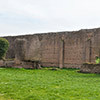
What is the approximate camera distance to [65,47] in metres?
26.3

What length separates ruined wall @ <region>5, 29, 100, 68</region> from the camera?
2403 cm

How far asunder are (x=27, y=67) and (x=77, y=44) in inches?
319

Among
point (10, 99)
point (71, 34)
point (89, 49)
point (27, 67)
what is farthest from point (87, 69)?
point (10, 99)

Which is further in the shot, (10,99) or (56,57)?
(56,57)

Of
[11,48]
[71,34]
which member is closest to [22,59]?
[71,34]

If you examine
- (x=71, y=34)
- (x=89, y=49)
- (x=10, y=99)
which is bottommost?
(x=10, y=99)

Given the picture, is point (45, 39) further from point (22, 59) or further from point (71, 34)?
point (22, 59)

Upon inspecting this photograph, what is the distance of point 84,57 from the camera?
24.4 m

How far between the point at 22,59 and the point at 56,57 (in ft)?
25.1

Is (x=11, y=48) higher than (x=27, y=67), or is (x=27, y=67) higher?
(x=11, y=48)

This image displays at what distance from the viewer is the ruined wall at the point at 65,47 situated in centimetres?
2403

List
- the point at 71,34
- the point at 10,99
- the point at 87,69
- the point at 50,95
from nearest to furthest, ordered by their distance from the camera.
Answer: the point at 10,99 < the point at 50,95 < the point at 87,69 < the point at 71,34

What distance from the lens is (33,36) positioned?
2928 centimetres

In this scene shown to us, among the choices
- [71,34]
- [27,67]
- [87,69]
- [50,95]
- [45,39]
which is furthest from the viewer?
[45,39]
